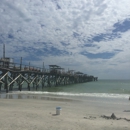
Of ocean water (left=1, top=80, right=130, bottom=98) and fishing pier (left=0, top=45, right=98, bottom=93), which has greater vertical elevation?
fishing pier (left=0, top=45, right=98, bottom=93)

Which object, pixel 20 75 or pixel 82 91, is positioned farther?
pixel 82 91

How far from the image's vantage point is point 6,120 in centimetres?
735

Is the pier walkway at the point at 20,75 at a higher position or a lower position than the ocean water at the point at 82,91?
higher

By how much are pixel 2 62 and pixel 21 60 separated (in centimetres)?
433

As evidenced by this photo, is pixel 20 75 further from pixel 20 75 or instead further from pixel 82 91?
pixel 82 91

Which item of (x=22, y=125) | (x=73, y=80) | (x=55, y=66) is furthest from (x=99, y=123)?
(x=73, y=80)

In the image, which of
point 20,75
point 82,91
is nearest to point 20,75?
point 20,75

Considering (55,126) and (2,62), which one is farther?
(2,62)

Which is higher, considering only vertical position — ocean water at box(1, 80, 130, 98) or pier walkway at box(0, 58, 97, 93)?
pier walkway at box(0, 58, 97, 93)

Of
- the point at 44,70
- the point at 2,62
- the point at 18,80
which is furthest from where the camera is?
the point at 44,70

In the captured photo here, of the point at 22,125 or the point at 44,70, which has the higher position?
the point at 44,70

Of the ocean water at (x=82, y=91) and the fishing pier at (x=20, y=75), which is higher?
the fishing pier at (x=20, y=75)

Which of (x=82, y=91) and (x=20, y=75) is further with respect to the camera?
(x=82, y=91)

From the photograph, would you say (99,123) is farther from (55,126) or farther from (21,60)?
(21,60)
